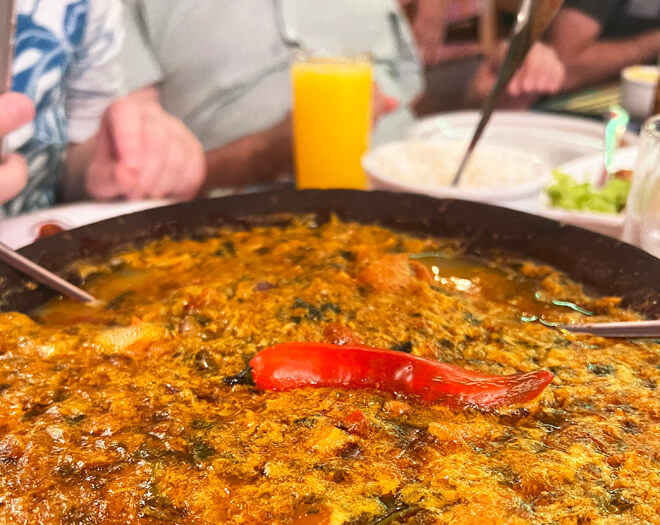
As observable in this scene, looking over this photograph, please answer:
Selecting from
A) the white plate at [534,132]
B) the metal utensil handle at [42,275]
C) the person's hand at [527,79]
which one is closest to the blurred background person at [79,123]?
the metal utensil handle at [42,275]

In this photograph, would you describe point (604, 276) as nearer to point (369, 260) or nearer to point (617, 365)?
point (617, 365)

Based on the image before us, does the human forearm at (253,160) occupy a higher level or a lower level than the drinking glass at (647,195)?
lower

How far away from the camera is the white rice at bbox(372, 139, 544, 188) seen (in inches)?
79.5

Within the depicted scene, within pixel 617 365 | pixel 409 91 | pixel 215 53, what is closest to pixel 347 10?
pixel 409 91

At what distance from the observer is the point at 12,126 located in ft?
5.72

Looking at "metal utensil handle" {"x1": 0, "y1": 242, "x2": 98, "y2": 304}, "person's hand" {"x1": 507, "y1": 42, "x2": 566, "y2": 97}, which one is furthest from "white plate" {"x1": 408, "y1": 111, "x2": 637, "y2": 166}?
"metal utensil handle" {"x1": 0, "y1": 242, "x2": 98, "y2": 304}

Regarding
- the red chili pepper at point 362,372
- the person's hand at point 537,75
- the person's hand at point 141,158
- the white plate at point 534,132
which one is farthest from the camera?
the person's hand at point 537,75

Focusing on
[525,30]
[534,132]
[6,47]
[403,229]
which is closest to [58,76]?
[6,47]

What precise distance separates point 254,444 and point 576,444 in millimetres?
463

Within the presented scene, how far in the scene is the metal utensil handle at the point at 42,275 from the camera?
1.16 metres

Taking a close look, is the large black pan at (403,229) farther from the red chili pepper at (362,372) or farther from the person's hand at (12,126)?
the person's hand at (12,126)

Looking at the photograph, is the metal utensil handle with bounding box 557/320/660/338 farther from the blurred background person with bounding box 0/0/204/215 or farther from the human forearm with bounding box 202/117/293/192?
the human forearm with bounding box 202/117/293/192

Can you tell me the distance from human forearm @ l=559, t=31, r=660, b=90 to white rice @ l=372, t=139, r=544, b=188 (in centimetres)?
356

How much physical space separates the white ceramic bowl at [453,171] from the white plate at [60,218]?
760 mm
